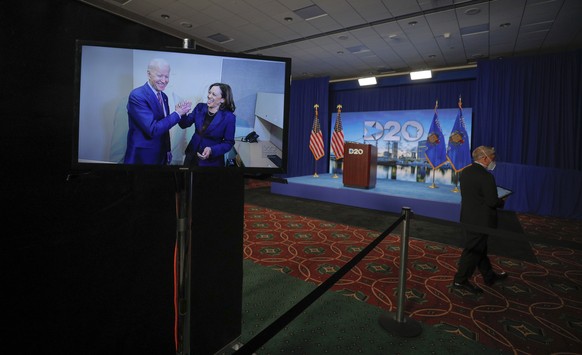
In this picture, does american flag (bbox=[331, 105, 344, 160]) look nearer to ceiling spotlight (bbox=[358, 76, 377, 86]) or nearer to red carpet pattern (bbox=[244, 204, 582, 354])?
ceiling spotlight (bbox=[358, 76, 377, 86])

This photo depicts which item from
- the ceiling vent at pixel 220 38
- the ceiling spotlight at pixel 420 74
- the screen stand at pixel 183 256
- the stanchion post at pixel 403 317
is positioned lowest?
the stanchion post at pixel 403 317

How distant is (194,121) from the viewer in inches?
39.8

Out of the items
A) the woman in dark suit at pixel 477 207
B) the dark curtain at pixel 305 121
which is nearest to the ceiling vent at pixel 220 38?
the dark curtain at pixel 305 121

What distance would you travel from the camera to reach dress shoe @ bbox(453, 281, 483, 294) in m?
2.76

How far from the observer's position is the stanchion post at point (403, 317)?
2.08m

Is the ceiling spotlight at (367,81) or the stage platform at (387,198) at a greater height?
the ceiling spotlight at (367,81)

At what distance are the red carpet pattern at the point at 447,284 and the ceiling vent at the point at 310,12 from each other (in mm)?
3629

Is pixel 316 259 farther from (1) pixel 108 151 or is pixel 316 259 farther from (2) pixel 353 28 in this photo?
(2) pixel 353 28

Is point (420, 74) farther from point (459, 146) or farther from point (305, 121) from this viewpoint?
point (305, 121)

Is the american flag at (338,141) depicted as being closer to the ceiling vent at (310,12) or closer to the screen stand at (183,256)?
the ceiling vent at (310,12)

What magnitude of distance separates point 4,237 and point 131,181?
1.45ft

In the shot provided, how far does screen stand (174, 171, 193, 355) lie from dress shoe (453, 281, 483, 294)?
2.61 meters

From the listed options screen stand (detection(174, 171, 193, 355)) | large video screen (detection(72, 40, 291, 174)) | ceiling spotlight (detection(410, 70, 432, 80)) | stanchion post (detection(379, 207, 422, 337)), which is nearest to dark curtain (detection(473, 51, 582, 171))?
ceiling spotlight (detection(410, 70, 432, 80))

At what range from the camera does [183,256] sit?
103cm
